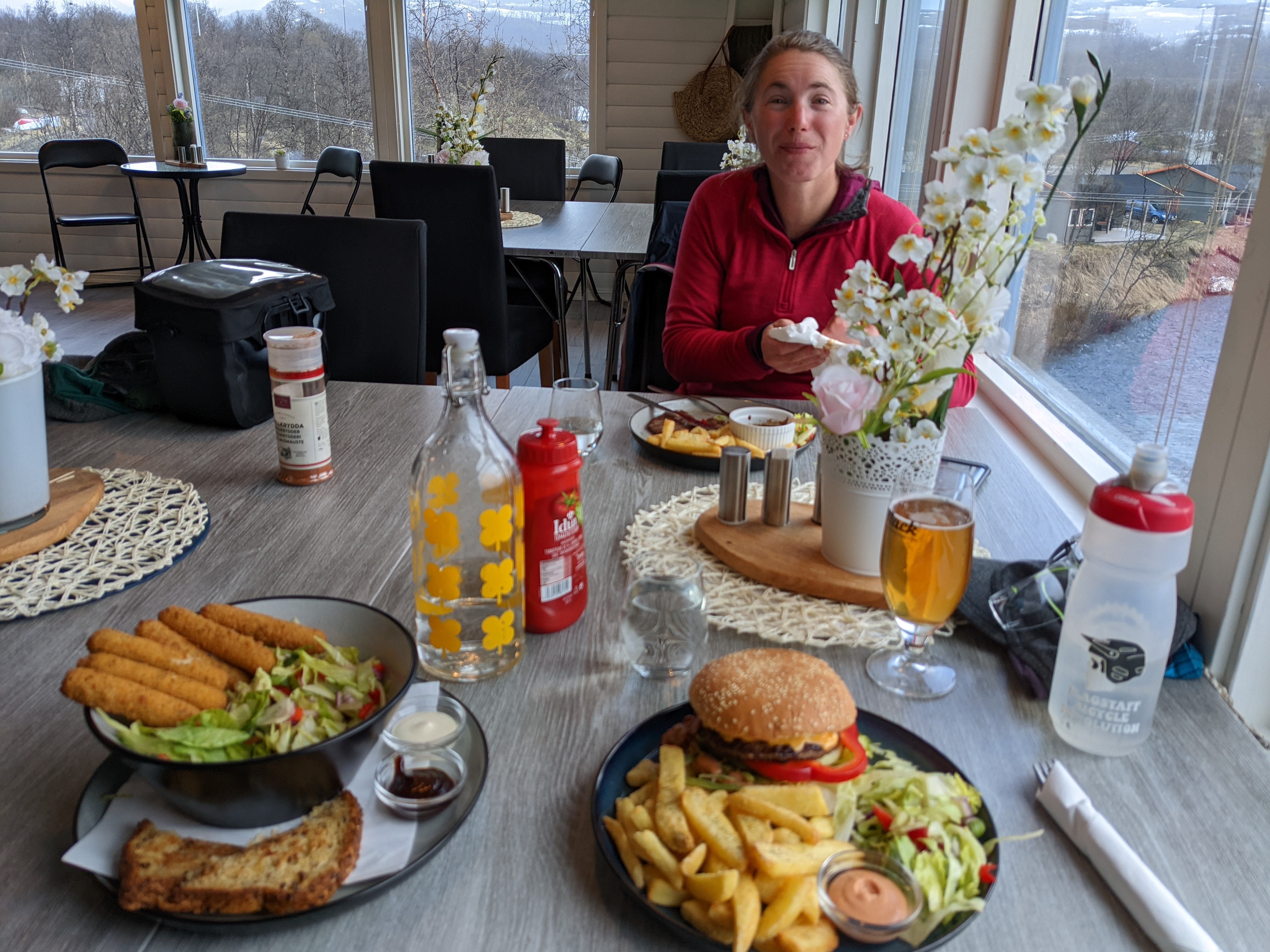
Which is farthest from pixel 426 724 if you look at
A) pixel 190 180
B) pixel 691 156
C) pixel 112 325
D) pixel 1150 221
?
pixel 190 180

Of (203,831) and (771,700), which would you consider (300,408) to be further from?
(771,700)

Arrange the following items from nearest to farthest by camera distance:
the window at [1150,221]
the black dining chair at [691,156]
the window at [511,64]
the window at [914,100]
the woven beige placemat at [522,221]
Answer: the window at [1150,221] → the window at [914,100] → the woven beige placemat at [522,221] → the black dining chair at [691,156] → the window at [511,64]

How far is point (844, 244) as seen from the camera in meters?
1.92

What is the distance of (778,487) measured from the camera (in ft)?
3.72

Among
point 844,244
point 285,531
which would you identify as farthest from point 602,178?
point 285,531

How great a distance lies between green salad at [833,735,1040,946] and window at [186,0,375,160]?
635 centimetres

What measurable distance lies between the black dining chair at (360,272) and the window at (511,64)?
4.18 m

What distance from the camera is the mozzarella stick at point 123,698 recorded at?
2.10 feet

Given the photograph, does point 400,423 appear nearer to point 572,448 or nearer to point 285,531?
point 285,531

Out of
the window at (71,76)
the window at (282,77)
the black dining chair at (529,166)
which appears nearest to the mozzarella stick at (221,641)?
the black dining chair at (529,166)

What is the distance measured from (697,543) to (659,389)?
4.35 feet

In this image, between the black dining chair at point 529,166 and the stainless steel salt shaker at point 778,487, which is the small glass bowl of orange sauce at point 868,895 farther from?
the black dining chair at point 529,166

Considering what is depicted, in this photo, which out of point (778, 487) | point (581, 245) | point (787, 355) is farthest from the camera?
point (581, 245)

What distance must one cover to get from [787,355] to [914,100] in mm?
2350
